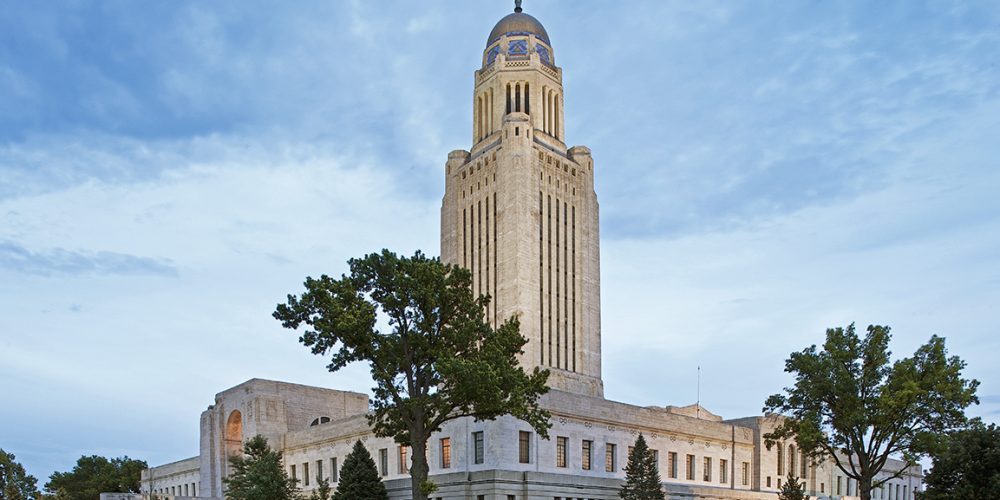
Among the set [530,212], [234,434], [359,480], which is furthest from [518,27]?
[359,480]

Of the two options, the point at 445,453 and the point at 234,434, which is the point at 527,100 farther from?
the point at 445,453

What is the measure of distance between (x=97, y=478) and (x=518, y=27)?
6883 centimetres

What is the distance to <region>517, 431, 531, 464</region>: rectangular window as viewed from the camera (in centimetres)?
5353

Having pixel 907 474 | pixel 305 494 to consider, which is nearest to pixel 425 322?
pixel 305 494

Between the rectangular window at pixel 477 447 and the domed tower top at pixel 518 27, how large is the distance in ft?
168

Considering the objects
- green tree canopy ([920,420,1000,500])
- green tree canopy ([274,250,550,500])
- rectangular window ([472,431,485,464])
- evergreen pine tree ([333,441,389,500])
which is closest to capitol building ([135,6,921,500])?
rectangular window ([472,431,485,464])

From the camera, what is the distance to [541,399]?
178 feet

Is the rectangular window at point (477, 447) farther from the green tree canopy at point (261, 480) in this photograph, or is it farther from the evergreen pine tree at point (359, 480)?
the green tree canopy at point (261, 480)

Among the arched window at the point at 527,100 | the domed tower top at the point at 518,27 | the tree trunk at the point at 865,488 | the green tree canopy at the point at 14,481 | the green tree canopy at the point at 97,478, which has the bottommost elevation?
the green tree canopy at the point at 97,478

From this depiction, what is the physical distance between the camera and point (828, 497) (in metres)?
73.5

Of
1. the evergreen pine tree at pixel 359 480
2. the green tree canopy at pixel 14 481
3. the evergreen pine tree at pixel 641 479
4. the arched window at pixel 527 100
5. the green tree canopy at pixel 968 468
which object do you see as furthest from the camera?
the arched window at pixel 527 100

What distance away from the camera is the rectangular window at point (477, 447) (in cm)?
5366

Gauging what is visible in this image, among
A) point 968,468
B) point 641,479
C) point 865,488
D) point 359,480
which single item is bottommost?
point 359,480

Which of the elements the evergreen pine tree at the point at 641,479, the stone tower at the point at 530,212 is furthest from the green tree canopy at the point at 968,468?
the stone tower at the point at 530,212
